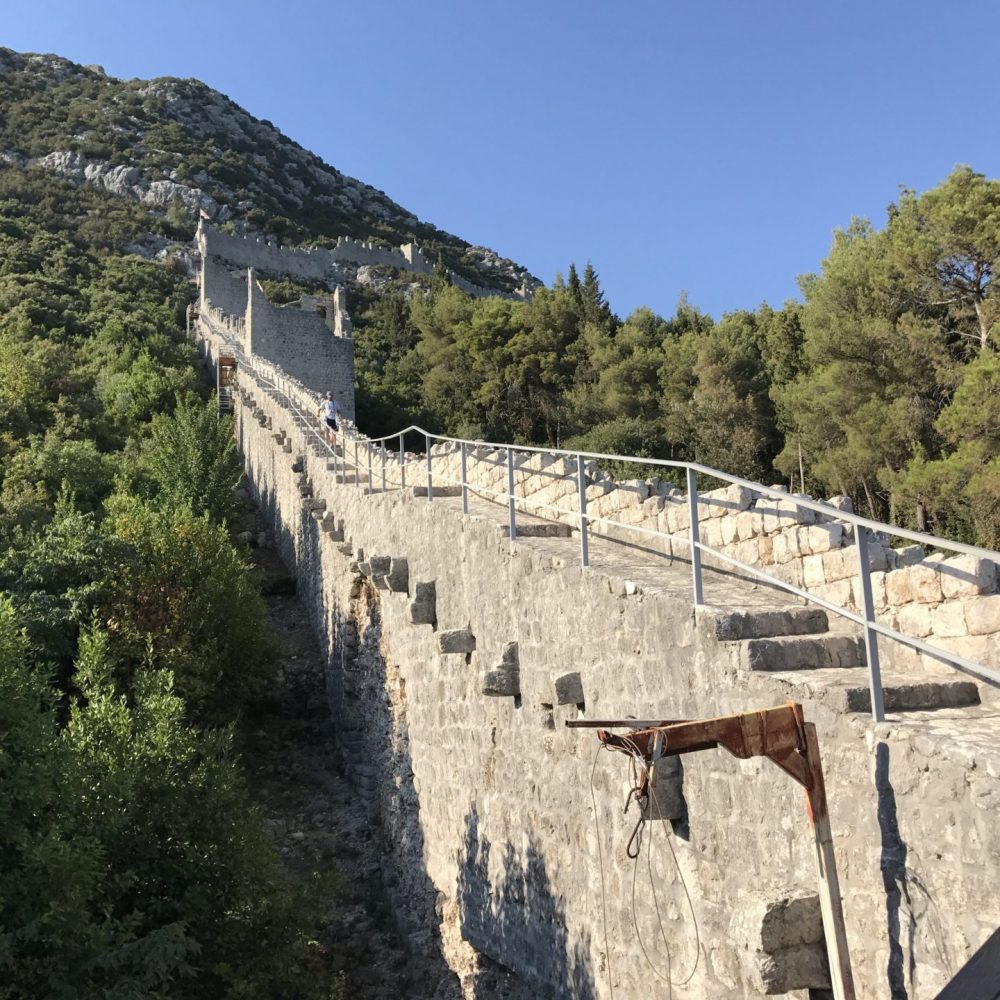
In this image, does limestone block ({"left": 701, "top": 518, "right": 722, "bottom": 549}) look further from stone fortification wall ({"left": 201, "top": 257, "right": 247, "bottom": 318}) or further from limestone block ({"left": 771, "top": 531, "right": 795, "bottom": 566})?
stone fortification wall ({"left": 201, "top": 257, "right": 247, "bottom": 318})

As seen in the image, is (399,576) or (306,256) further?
(306,256)

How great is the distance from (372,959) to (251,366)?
24.3 meters

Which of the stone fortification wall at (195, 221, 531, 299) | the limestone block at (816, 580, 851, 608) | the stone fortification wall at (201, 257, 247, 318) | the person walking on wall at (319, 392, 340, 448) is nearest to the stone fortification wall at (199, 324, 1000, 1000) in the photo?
the limestone block at (816, 580, 851, 608)

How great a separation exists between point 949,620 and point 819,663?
2.02 feet

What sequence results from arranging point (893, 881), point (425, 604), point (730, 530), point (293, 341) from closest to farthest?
point (893, 881), point (730, 530), point (425, 604), point (293, 341)

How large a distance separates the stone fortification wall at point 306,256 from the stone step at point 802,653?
2023 inches

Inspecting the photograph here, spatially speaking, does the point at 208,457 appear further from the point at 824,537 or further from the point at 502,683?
the point at 824,537

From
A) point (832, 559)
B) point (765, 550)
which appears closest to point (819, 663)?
point (832, 559)

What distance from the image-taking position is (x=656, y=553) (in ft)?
22.0

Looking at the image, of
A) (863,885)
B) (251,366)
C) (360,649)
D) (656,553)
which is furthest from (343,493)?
(251,366)

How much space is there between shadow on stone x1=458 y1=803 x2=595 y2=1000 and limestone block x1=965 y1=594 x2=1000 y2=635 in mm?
3742

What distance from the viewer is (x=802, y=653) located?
4449mm

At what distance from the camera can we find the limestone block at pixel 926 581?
168 inches

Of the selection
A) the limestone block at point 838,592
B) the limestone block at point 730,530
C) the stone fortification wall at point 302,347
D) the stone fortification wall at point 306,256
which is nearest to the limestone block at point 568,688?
the limestone block at point 730,530
